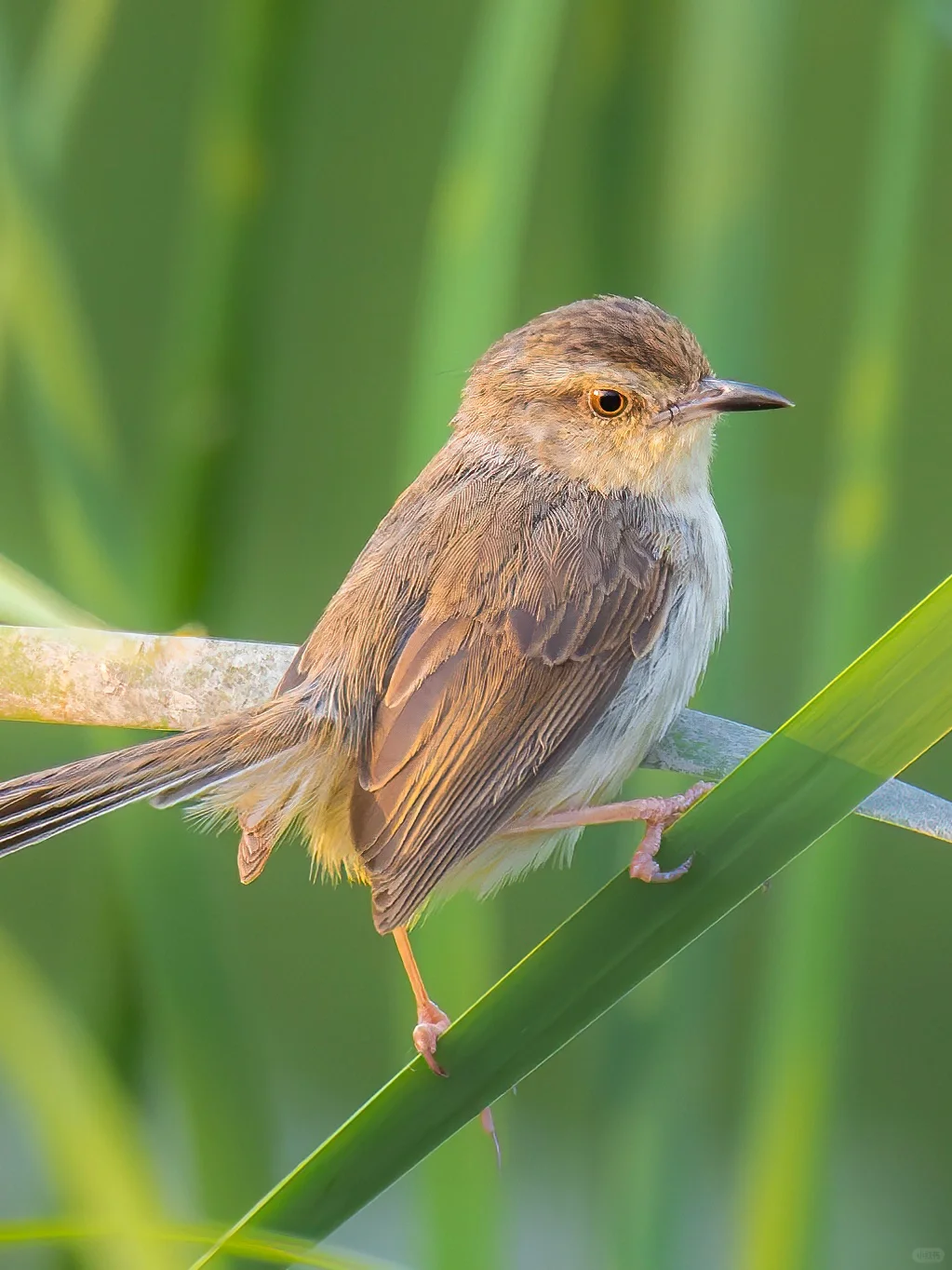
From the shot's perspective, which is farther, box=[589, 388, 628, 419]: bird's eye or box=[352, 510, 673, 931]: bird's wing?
box=[589, 388, 628, 419]: bird's eye

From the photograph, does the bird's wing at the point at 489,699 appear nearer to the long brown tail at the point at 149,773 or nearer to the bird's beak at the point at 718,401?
the long brown tail at the point at 149,773

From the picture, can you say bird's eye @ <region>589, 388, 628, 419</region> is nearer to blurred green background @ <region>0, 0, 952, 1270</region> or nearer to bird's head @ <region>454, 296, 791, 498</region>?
bird's head @ <region>454, 296, 791, 498</region>

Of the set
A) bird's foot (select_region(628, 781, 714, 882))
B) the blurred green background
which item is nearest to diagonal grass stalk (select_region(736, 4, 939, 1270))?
the blurred green background

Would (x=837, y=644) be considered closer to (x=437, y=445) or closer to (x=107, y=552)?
(x=437, y=445)

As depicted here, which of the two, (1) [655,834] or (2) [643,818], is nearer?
(1) [655,834]

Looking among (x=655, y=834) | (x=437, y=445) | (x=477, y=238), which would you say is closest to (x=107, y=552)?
(x=437, y=445)

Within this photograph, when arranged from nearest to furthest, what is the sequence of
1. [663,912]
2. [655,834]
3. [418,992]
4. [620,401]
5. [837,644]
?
[663,912] < [655,834] < [837,644] < [418,992] < [620,401]

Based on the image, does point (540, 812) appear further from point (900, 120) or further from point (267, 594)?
point (267, 594)
